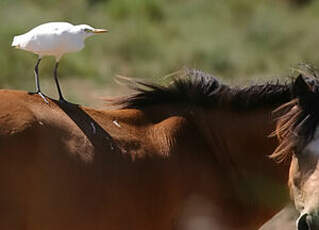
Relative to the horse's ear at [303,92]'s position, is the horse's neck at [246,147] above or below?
below

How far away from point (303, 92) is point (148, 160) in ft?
3.27

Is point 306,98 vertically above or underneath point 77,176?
above

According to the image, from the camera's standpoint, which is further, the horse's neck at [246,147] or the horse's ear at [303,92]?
the horse's neck at [246,147]

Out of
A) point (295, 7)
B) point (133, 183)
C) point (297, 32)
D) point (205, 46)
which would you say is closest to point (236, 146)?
point (133, 183)

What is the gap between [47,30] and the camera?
4.56 m

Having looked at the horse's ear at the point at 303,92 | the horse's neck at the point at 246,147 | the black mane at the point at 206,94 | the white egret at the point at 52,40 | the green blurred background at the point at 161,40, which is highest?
the white egret at the point at 52,40

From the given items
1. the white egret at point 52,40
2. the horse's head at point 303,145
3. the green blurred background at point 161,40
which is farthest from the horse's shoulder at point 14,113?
the green blurred background at point 161,40

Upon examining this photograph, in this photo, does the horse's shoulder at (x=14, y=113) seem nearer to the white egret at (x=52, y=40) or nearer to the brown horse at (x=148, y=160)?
the brown horse at (x=148, y=160)

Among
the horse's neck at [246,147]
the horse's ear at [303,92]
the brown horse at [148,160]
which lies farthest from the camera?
the horse's neck at [246,147]

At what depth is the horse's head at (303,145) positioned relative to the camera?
4.46 m

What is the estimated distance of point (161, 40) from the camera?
1945cm

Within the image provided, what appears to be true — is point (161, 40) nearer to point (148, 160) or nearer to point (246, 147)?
point (246, 147)

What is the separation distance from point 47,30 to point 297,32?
50.5 feet

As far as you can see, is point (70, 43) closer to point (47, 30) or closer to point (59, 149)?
point (47, 30)
